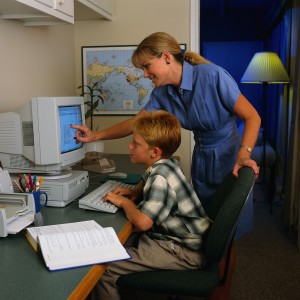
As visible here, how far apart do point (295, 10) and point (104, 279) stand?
3520 millimetres

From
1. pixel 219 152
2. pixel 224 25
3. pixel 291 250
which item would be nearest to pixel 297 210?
pixel 291 250

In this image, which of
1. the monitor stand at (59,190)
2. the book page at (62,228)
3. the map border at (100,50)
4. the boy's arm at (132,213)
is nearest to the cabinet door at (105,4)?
the map border at (100,50)

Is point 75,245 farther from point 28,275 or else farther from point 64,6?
point 64,6

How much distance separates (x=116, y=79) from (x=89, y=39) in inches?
14.5

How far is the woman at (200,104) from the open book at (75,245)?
2.13 feet

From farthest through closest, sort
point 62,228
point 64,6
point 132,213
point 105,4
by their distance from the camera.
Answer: point 105,4 → point 64,6 → point 132,213 → point 62,228

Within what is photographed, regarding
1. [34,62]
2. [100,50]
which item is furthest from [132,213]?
[100,50]

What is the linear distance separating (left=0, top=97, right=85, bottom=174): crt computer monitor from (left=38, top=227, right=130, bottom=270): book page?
0.48m

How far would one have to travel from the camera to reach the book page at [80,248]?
111 centimetres

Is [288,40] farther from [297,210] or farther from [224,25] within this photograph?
[224,25]

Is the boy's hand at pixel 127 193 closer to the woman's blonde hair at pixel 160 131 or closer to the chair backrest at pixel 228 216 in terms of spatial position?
the woman's blonde hair at pixel 160 131

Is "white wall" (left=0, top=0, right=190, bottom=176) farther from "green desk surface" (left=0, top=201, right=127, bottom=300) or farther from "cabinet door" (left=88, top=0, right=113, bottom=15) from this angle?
"green desk surface" (left=0, top=201, right=127, bottom=300)

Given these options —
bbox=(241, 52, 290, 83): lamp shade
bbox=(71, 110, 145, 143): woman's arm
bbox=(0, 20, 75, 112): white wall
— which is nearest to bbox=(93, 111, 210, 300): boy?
bbox=(71, 110, 145, 143): woman's arm

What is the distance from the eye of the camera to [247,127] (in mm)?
1807
